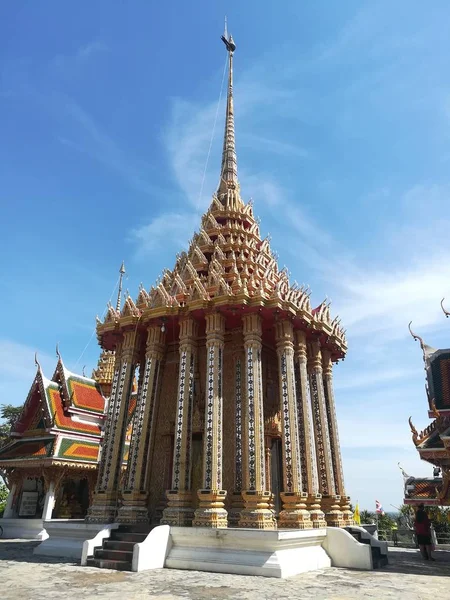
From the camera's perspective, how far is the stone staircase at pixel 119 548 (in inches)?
427

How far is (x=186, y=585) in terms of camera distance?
351 inches

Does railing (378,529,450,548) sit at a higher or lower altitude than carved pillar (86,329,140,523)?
lower

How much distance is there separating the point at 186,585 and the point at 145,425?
6116 millimetres

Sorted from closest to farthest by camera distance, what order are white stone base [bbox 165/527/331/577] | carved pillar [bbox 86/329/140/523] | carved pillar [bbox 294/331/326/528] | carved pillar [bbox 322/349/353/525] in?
1. white stone base [bbox 165/527/331/577]
2. carved pillar [bbox 294/331/326/528]
3. carved pillar [bbox 86/329/140/523]
4. carved pillar [bbox 322/349/353/525]

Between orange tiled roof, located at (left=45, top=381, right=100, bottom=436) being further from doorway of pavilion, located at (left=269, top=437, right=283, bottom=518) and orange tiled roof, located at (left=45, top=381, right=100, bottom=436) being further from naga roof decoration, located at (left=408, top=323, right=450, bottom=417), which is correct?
naga roof decoration, located at (left=408, top=323, right=450, bottom=417)

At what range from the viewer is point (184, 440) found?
13500 millimetres

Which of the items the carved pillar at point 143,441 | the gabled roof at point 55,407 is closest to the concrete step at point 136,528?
the carved pillar at point 143,441

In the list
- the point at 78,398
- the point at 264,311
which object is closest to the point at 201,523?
the point at 264,311

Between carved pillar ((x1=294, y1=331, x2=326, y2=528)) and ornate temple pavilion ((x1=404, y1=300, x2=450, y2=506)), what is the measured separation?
5368 millimetres

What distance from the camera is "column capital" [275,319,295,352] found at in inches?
570

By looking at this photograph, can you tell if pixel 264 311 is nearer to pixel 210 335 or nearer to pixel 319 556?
pixel 210 335

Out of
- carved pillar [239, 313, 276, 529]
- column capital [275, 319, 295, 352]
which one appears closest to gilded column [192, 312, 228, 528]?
carved pillar [239, 313, 276, 529]

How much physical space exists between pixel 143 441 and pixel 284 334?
224 inches

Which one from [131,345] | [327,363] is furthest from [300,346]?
[131,345]
